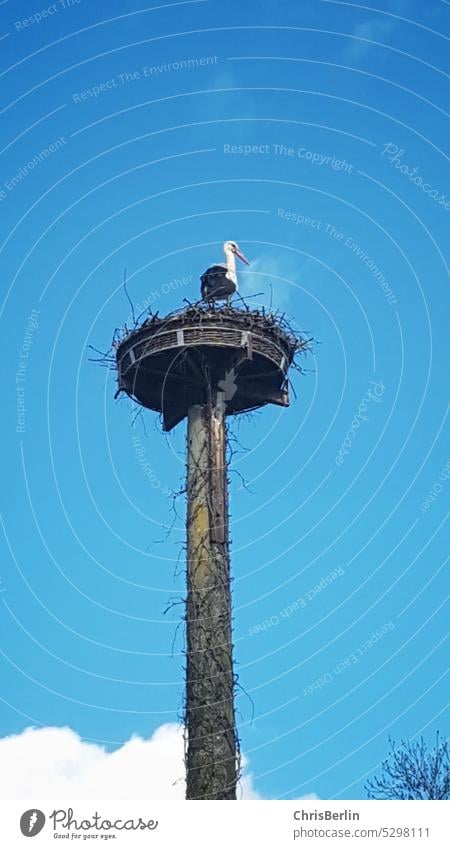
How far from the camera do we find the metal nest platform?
29594 mm

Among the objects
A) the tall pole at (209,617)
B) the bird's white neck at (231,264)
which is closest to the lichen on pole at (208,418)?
the tall pole at (209,617)

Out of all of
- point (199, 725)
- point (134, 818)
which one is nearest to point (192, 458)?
point (199, 725)

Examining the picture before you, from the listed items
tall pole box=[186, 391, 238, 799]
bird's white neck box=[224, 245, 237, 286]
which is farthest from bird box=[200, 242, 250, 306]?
tall pole box=[186, 391, 238, 799]

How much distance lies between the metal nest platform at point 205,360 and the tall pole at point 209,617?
30.8 inches

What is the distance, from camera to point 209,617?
87.5ft

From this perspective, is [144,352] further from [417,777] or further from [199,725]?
[417,777]

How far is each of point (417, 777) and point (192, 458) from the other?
510 inches

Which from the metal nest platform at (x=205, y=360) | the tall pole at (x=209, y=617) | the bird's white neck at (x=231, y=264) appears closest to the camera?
the tall pole at (x=209, y=617)

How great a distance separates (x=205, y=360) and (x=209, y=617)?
7.35m

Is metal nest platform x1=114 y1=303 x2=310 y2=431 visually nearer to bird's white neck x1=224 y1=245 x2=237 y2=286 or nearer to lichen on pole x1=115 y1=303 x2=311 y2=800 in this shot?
lichen on pole x1=115 y1=303 x2=311 y2=800

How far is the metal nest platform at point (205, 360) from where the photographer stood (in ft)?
97.1

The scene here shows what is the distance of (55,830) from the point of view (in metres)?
19.2

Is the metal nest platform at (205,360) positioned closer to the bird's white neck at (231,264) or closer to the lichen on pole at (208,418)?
the lichen on pole at (208,418)

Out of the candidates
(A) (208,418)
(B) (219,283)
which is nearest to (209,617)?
(A) (208,418)
